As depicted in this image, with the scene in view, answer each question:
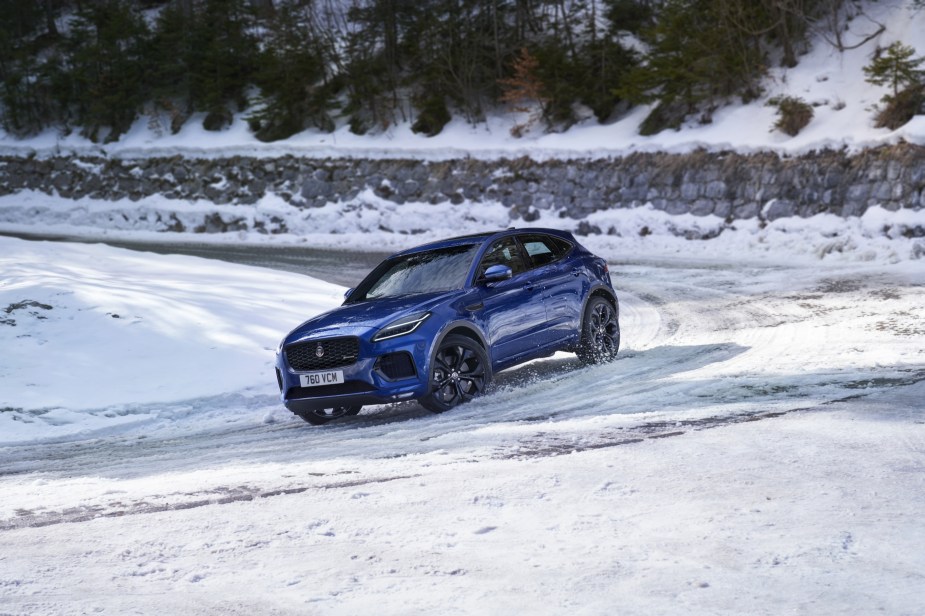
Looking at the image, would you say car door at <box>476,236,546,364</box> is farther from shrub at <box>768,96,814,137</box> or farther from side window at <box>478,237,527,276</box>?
shrub at <box>768,96,814,137</box>

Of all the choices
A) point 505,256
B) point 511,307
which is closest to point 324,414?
point 511,307

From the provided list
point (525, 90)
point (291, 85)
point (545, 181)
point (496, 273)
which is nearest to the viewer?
point (496, 273)

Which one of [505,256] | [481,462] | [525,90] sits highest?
[525,90]

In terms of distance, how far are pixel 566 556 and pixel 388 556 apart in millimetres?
835

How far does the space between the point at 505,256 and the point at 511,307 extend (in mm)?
654

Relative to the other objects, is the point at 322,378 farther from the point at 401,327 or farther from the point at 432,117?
the point at 432,117

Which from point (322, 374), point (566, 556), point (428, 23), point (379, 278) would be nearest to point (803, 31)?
point (428, 23)

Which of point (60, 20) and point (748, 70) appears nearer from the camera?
point (748, 70)

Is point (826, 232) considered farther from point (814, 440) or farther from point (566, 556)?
point (566, 556)

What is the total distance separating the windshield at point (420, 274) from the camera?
9727 mm

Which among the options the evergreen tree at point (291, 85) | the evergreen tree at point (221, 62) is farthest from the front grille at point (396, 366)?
the evergreen tree at point (221, 62)

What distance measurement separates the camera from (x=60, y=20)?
44406 millimetres

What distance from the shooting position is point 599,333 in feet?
36.0

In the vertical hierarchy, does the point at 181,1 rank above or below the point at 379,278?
above
